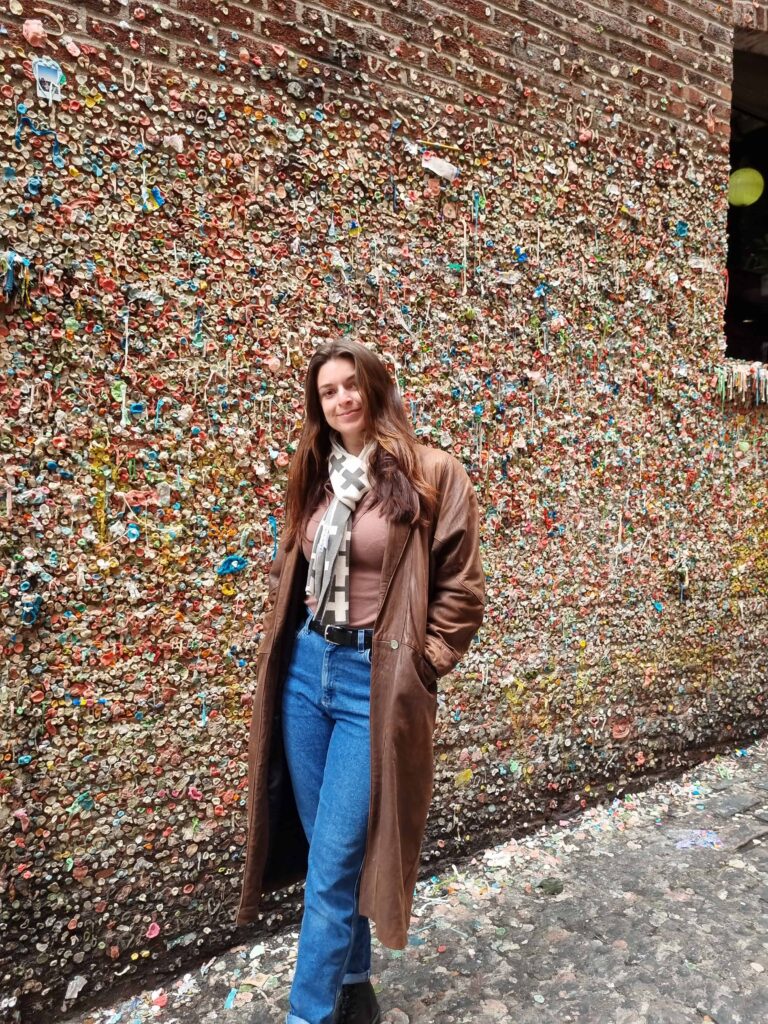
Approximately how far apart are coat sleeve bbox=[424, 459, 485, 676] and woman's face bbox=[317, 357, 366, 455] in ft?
0.95

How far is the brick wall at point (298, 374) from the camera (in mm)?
2258

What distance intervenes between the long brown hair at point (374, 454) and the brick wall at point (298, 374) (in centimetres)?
52

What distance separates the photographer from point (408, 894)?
1937 millimetres

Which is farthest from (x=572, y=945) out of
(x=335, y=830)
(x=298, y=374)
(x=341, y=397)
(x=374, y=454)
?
(x=298, y=374)

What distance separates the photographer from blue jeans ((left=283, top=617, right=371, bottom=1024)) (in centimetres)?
192

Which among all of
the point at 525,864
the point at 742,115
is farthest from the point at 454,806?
the point at 742,115

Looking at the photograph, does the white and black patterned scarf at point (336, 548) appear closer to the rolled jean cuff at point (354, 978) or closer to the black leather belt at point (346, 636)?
the black leather belt at point (346, 636)

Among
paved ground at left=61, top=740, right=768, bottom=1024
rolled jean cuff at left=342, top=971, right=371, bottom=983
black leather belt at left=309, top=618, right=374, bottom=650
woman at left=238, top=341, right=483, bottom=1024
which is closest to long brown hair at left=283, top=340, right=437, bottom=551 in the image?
woman at left=238, top=341, right=483, bottom=1024

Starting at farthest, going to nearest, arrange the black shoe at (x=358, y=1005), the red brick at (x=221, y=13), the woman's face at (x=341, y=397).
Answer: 1. the red brick at (x=221, y=13)
2. the black shoe at (x=358, y=1005)
3. the woman's face at (x=341, y=397)

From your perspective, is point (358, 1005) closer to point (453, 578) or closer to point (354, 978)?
point (354, 978)

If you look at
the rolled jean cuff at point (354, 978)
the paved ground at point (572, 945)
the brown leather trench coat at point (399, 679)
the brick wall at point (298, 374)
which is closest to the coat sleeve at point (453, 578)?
the brown leather trench coat at point (399, 679)

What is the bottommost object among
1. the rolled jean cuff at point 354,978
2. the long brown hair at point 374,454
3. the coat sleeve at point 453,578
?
the rolled jean cuff at point 354,978

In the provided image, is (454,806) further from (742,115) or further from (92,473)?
(742,115)

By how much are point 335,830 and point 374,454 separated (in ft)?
3.29
